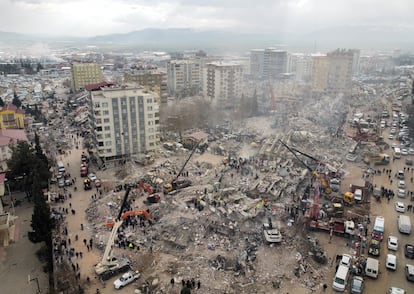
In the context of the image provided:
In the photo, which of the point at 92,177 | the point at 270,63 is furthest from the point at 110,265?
the point at 270,63

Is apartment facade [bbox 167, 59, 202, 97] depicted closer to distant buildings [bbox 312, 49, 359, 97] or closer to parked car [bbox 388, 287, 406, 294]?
distant buildings [bbox 312, 49, 359, 97]

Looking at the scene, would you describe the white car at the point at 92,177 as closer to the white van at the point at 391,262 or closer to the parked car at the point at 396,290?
the white van at the point at 391,262

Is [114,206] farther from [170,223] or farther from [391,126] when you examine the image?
[391,126]

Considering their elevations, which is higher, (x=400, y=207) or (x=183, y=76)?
(x=183, y=76)

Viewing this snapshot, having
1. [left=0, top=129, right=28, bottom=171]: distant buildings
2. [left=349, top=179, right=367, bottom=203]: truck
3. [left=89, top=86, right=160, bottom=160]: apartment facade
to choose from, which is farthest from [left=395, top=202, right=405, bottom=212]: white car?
[left=0, top=129, right=28, bottom=171]: distant buildings

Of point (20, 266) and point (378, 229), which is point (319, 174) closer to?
point (378, 229)

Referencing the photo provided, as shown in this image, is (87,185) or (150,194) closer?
(150,194)
